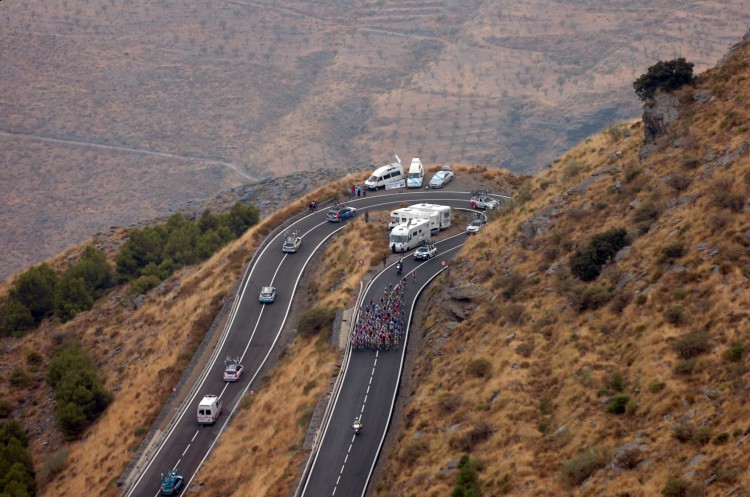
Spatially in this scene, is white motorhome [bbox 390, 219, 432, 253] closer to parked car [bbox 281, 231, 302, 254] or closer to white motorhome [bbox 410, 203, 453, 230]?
white motorhome [bbox 410, 203, 453, 230]

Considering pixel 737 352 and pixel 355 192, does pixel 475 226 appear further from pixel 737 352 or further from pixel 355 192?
pixel 737 352

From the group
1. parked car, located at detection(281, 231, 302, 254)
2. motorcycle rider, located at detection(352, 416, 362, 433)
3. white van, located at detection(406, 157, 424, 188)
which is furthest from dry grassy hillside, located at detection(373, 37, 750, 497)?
white van, located at detection(406, 157, 424, 188)

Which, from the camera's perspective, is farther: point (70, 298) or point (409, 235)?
point (70, 298)

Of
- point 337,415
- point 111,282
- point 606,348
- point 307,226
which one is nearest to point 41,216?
point 111,282

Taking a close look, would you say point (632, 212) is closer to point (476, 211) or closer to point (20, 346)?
point (476, 211)

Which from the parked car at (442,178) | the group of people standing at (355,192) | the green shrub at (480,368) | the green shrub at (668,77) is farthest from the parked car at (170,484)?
the parked car at (442,178)

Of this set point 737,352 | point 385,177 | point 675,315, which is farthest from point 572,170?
point 737,352
